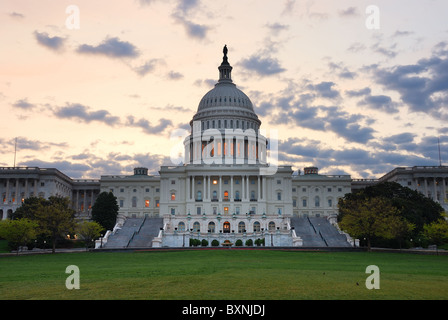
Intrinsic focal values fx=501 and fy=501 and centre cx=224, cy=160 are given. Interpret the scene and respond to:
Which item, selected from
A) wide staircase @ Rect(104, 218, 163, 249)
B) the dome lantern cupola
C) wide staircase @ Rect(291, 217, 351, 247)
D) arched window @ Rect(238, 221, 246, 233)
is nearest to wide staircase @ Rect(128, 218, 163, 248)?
wide staircase @ Rect(104, 218, 163, 249)

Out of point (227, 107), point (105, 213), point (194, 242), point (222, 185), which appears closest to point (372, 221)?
point (194, 242)

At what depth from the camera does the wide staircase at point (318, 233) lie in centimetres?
8500

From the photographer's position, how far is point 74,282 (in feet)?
77.3

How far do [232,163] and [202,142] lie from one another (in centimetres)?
1221

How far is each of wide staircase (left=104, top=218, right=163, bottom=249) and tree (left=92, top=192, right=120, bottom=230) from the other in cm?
283

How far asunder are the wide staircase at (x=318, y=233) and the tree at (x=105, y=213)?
35.9 meters

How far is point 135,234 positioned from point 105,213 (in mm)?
9728

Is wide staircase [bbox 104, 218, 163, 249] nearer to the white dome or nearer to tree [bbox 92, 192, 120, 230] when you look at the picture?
tree [bbox 92, 192, 120, 230]

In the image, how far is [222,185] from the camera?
12581cm

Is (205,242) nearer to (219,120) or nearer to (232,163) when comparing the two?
(232,163)

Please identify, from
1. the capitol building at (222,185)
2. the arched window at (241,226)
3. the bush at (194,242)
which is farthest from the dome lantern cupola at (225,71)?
the bush at (194,242)

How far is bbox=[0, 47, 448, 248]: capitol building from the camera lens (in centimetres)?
10812
